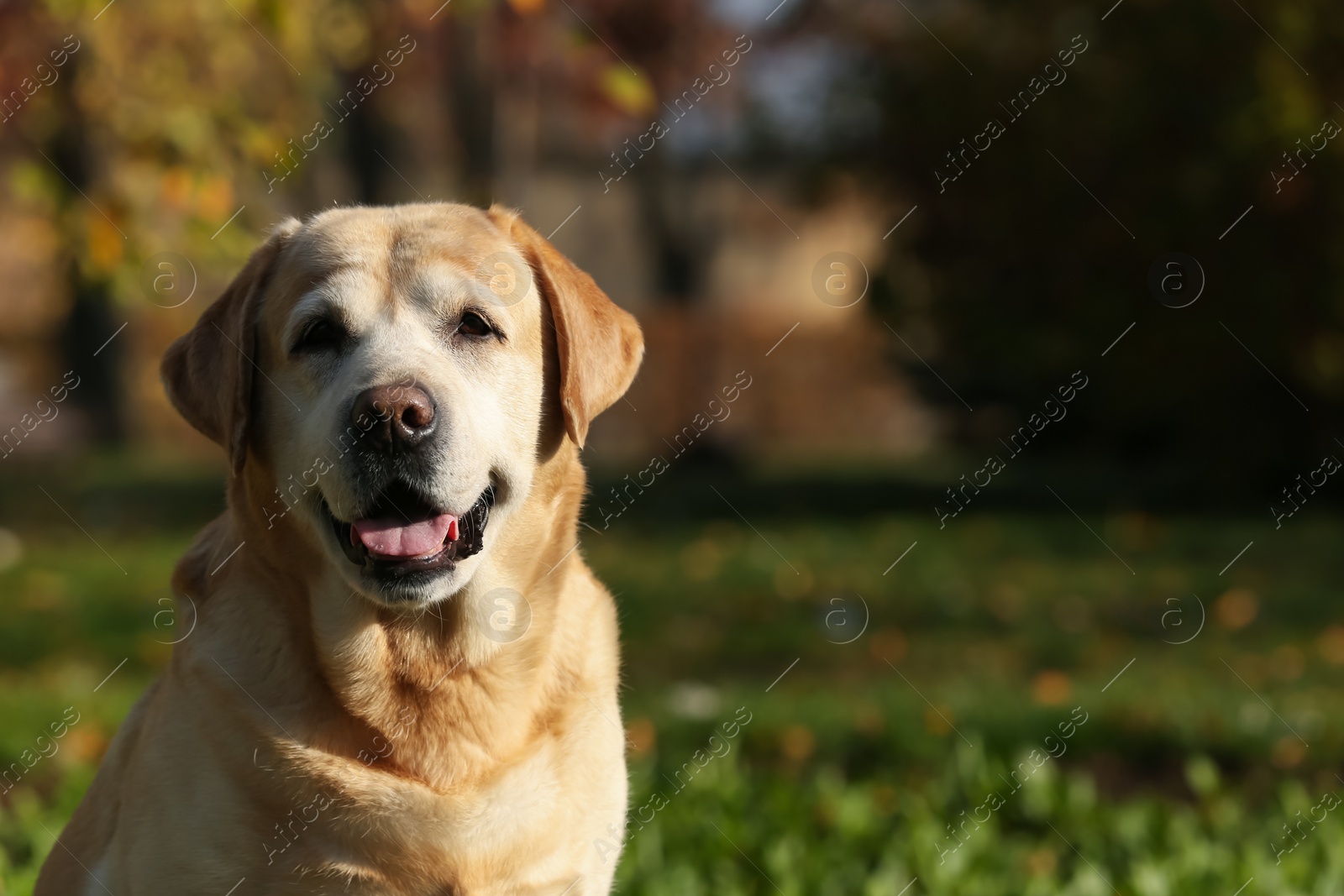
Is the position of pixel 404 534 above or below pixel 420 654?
above

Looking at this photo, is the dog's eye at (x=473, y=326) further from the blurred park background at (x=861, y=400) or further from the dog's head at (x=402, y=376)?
the blurred park background at (x=861, y=400)

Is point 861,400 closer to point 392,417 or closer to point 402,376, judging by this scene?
Result: point 402,376

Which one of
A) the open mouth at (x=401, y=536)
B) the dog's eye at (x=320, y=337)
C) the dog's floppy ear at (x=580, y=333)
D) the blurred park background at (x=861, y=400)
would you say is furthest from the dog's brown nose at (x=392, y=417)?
the blurred park background at (x=861, y=400)

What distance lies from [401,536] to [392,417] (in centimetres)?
29

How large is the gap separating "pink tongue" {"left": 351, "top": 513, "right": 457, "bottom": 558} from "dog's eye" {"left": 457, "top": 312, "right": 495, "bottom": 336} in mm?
481

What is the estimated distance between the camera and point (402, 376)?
305 centimetres

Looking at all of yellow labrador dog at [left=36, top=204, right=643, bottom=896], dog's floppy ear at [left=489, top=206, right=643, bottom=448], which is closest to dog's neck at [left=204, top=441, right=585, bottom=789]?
yellow labrador dog at [left=36, top=204, right=643, bottom=896]

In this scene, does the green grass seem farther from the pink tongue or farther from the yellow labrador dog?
the pink tongue

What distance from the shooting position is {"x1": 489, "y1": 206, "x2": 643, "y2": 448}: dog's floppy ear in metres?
3.39

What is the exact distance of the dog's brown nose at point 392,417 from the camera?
9.70 feet

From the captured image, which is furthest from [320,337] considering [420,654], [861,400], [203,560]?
[861,400]

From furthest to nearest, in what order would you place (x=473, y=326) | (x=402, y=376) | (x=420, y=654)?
(x=473, y=326) < (x=420, y=654) < (x=402, y=376)

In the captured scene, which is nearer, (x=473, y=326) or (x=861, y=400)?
(x=473, y=326)

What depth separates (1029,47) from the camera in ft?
→ 45.4
